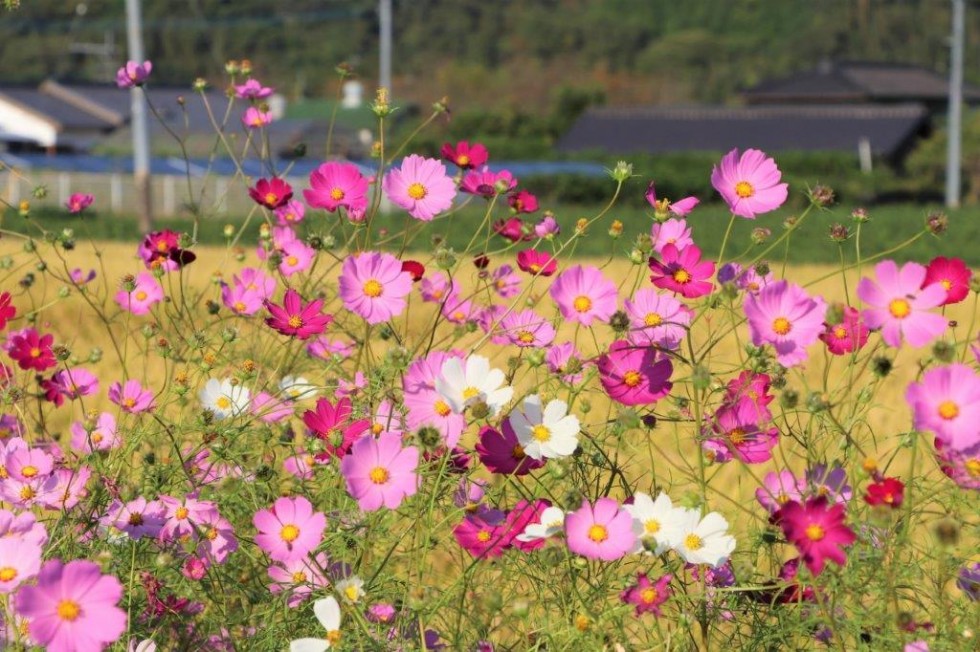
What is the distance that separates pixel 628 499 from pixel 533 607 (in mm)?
313

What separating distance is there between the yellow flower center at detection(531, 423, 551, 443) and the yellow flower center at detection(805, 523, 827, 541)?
0.28 m

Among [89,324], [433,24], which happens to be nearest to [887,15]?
Answer: [433,24]

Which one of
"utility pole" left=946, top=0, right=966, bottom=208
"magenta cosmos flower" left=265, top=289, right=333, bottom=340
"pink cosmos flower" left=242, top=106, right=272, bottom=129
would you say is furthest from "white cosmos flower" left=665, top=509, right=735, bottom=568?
"utility pole" left=946, top=0, right=966, bottom=208

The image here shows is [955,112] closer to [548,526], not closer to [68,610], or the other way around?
[548,526]

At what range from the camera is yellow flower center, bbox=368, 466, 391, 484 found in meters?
1.30

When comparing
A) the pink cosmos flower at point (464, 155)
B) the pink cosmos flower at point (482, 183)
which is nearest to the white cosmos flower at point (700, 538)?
the pink cosmos flower at point (482, 183)

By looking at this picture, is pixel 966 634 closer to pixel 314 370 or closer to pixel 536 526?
pixel 536 526

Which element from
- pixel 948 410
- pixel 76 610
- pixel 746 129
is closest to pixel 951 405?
pixel 948 410

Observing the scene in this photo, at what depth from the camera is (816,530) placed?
122 cm

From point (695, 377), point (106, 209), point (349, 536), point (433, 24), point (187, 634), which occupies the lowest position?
point (433, 24)

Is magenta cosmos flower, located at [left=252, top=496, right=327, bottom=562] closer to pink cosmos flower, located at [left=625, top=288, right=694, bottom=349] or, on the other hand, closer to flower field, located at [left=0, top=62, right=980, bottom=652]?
flower field, located at [left=0, top=62, right=980, bottom=652]

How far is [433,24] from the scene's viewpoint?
264 ft

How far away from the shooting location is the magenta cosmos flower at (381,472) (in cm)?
129

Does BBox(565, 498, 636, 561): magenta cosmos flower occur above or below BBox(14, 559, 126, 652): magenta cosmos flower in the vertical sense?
below
